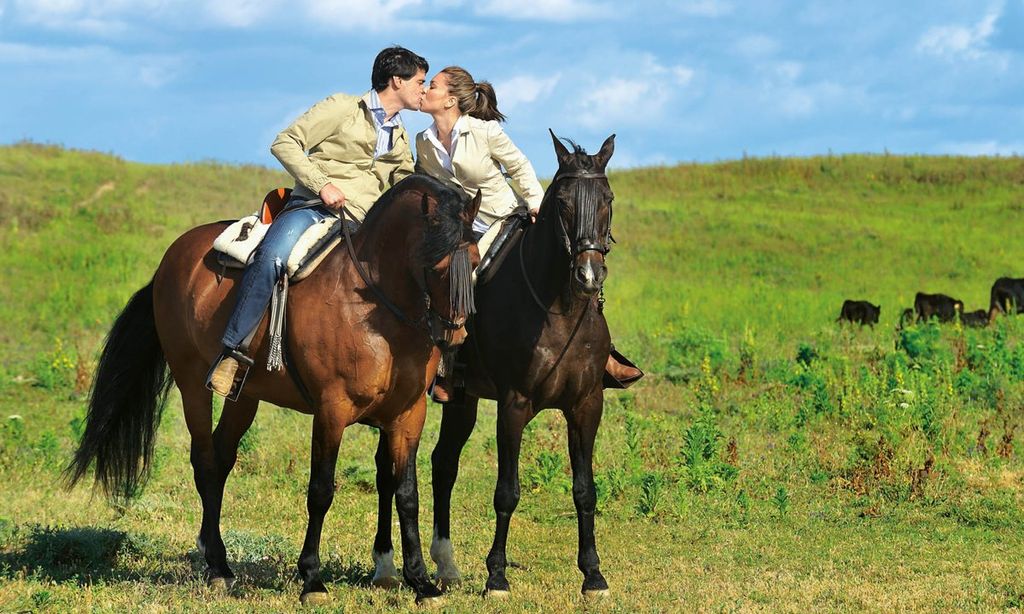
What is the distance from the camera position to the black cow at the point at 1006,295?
21656 millimetres

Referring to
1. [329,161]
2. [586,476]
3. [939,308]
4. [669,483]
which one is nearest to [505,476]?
[586,476]

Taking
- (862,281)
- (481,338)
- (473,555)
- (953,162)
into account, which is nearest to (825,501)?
(473,555)

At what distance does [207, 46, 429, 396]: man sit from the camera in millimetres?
7094

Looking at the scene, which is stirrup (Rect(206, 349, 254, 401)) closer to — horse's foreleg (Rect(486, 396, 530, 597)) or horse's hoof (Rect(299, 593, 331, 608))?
horse's hoof (Rect(299, 593, 331, 608))

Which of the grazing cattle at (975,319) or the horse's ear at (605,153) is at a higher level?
the horse's ear at (605,153)

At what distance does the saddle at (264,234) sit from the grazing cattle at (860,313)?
15.2m

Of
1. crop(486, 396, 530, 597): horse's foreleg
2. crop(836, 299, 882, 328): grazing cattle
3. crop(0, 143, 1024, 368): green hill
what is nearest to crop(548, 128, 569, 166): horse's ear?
crop(486, 396, 530, 597): horse's foreleg

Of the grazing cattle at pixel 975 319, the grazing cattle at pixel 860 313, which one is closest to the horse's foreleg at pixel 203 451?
the grazing cattle at pixel 860 313

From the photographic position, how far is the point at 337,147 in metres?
7.55

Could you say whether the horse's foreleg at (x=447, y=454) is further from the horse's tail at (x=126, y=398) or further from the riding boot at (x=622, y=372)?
the horse's tail at (x=126, y=398)

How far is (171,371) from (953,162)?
143ft

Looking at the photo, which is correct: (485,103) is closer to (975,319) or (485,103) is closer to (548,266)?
(548,266)

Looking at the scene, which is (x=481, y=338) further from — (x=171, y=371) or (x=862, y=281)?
(x=862, y=281)

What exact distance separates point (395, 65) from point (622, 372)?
2775 millimetres
